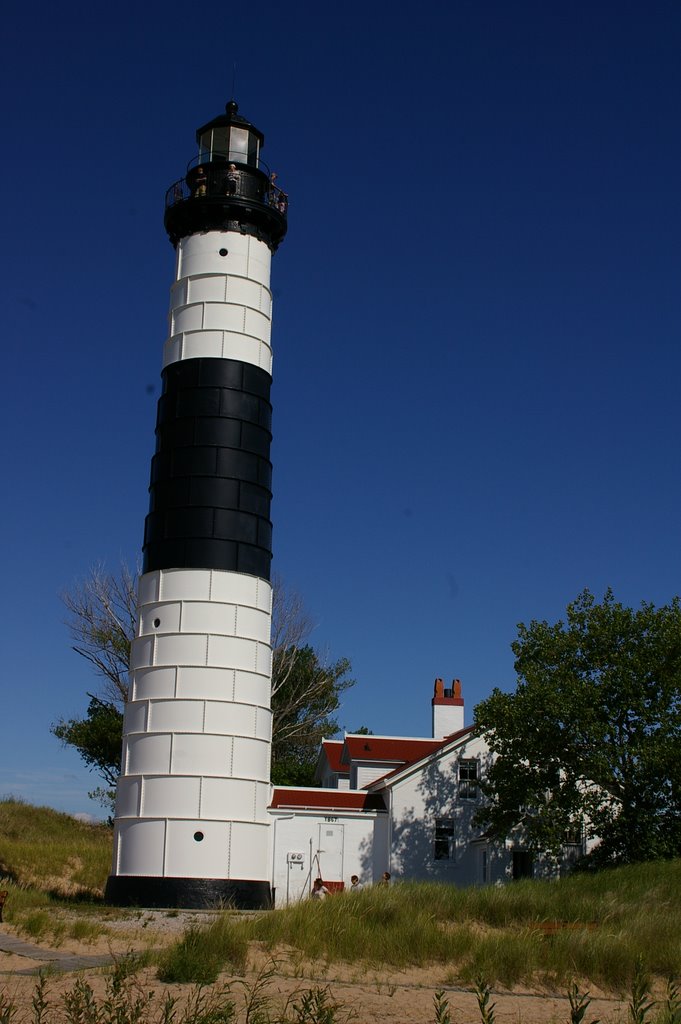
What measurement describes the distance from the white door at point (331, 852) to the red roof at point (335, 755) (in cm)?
795

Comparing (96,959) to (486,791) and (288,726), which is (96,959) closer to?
(486,791)

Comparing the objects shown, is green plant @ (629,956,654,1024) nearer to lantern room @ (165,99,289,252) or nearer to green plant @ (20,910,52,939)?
green plant @ (20,910,52,939)

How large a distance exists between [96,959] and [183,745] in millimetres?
9606

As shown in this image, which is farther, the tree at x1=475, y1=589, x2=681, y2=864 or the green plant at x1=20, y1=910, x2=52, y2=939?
the tree at x1=475, y1=589, x2=681, y2=864

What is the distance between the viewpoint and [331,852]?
3238 centimetres

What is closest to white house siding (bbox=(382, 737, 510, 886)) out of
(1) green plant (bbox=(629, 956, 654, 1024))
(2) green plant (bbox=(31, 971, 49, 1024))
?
(2) green plant (bbox=(31, 971, 49, 1024))

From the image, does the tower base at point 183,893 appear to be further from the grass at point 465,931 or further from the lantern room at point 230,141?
the lantern room at point 230,141

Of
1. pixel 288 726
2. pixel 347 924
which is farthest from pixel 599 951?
pixel 288 726

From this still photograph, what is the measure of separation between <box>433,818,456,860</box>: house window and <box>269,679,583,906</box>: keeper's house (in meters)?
0.03

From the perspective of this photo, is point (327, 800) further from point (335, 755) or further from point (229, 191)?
point (229, 191)

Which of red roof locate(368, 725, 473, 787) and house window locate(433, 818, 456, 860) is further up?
red roof locate(368, 725, 473, 787)

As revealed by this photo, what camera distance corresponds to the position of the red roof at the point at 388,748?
38.8 m

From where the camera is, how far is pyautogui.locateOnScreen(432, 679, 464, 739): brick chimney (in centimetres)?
4172

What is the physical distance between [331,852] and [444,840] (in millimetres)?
4184
